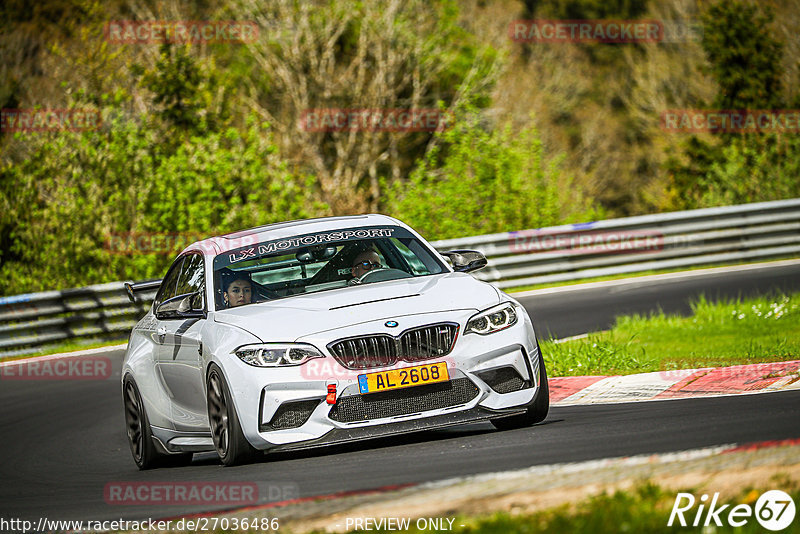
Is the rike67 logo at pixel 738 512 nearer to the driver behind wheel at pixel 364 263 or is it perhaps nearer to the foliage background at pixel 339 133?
the driver behind wheel at pixel 364 263

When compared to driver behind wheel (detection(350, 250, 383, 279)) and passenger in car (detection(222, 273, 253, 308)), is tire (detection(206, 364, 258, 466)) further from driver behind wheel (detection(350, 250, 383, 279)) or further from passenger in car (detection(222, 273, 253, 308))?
driver behind wheel (detection(350, 250, 383, 279))

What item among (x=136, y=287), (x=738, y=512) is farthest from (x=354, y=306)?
(x=738, y=512)

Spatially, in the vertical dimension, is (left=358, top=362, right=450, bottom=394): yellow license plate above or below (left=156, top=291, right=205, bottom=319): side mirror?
below

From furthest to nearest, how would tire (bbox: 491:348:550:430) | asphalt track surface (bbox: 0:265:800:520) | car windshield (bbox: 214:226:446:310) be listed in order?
car windshield (bbox: 214:226:446:310) < tire (bbox: 491:348:550:430) < asphalt track surface (bbox: 0:265:800:520)

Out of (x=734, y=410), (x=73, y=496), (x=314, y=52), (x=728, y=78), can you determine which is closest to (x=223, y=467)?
(x=73, y=496)

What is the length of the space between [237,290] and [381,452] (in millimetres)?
1600

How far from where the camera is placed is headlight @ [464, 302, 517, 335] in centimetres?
746

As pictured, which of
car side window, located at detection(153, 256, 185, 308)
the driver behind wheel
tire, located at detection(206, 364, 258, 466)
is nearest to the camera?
tire, located at detection(206, 364, 258, 466)

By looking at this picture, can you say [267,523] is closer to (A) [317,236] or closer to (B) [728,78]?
(A) [317,236]

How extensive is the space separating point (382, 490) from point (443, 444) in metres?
1.91

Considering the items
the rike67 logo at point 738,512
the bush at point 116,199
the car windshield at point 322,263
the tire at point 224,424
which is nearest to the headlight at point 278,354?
the tire at point 224,424

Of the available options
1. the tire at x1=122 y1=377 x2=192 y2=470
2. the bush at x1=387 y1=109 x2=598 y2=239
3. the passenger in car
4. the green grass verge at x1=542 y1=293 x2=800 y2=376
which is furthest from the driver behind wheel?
the bush at x1=387 y1=109 x2=598 y2=239

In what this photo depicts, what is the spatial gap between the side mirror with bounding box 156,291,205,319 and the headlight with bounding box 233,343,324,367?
96 centimetres

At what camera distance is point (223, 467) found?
7.70m
